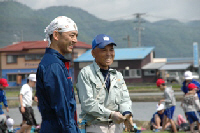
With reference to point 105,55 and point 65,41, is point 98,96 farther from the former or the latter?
point 65,41

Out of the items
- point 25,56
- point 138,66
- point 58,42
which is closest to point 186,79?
point 58,42

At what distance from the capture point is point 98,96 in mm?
4398

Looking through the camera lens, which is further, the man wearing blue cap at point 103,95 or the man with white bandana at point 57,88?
the man wearing blue cap at point 103,95

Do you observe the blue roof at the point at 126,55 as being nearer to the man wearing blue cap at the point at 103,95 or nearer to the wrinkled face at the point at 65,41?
the man wearing blue cap at the point at 103,95

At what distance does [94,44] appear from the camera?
4.66 meters

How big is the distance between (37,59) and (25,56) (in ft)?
7.41

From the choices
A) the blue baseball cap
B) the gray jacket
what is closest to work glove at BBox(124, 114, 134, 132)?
the gray jacket

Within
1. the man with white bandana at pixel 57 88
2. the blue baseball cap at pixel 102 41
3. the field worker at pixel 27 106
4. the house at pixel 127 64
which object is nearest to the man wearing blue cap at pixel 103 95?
the blue baseball cap at pixel 102 41

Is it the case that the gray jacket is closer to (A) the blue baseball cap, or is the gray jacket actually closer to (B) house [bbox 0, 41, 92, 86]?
(A) the blue baseball cap

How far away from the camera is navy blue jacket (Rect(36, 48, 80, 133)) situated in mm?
3093

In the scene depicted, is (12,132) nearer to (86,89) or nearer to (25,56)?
(86,89)

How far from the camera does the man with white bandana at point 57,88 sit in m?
3.10

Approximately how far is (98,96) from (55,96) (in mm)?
1345

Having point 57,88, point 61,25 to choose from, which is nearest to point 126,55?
point 61,25
